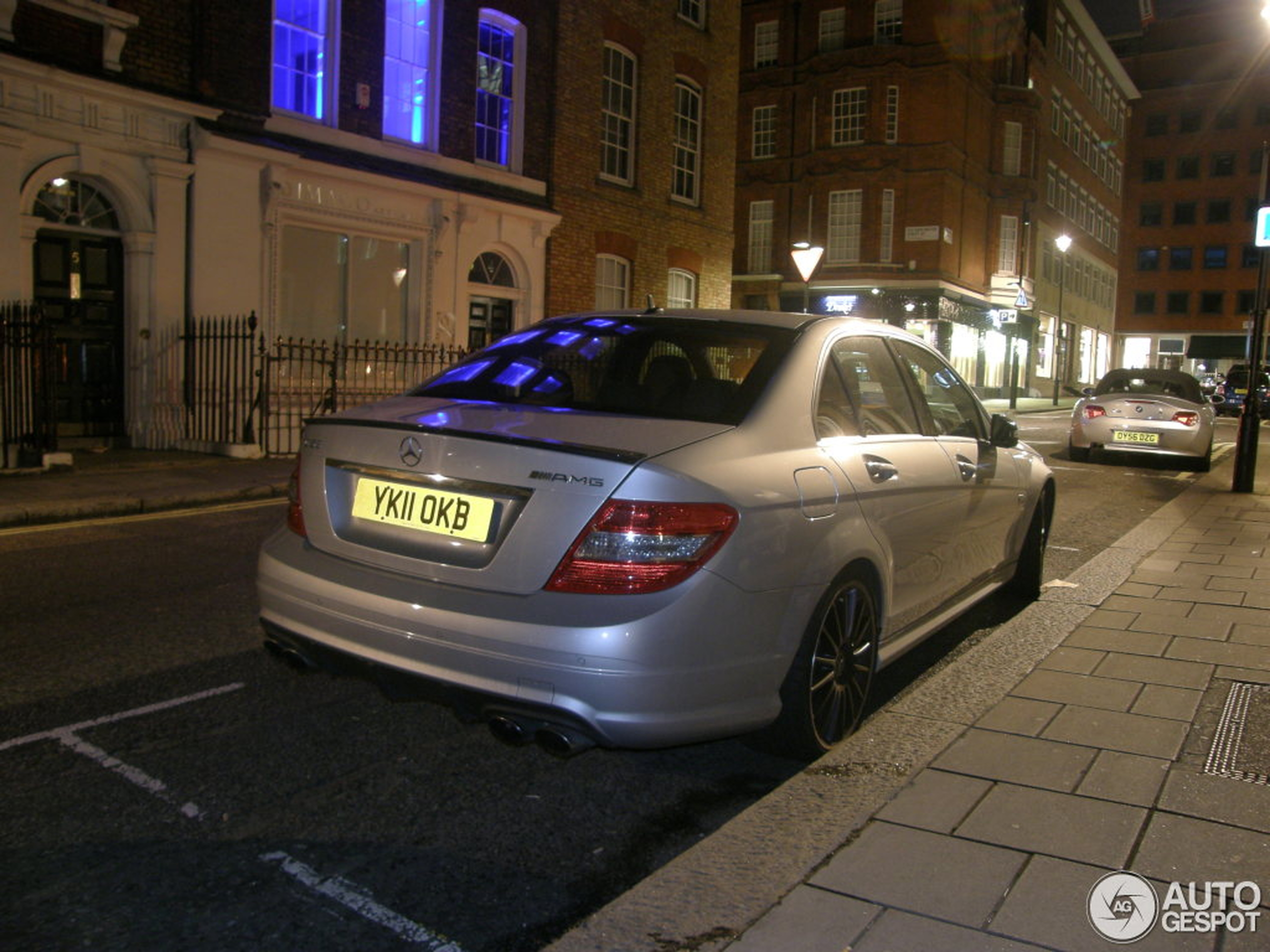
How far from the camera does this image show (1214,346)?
224 feet

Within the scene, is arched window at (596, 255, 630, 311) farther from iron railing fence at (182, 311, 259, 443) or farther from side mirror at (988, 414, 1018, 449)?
side mirror at (988, 414, 1018, 449)

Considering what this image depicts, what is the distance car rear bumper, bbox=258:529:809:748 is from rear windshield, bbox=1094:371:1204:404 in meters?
14.4

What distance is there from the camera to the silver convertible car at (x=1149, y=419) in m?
15.0

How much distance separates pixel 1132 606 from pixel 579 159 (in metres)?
15.2

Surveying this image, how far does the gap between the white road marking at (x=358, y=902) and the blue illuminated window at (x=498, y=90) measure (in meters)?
16.1

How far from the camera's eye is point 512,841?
305 cm

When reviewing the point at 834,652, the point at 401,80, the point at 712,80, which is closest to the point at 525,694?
the point at 834,652

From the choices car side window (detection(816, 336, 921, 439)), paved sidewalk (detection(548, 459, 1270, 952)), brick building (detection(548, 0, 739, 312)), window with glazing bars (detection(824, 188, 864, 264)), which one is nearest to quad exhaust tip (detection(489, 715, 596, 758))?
paved sidewalk (detection(548, 459, 1270, 952))

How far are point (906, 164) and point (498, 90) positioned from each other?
22.3m

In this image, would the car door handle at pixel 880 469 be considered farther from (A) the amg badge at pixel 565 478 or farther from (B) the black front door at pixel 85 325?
(B) the black front door at pixel 85 325

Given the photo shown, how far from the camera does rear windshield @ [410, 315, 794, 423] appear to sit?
368 cm

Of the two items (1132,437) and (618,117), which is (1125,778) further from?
(618,117)

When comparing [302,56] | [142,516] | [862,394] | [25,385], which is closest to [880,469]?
[862,394]

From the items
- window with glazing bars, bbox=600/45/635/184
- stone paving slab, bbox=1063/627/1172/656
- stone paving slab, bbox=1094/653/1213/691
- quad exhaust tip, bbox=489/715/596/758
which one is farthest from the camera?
window with glazing bars, bbox=600/45/635/184
